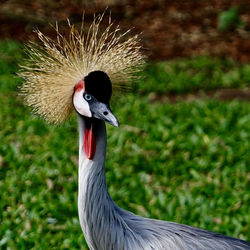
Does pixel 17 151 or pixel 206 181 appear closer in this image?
pixel 206 181

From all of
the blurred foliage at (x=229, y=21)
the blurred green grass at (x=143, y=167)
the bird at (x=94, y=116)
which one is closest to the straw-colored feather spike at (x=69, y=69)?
the bird at (x=94, y=116)

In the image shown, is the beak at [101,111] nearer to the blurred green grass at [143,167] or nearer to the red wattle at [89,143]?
the red wattle at [89,143]

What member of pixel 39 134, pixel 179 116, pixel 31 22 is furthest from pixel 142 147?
pixel 31 22

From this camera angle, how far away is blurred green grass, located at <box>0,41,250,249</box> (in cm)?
341

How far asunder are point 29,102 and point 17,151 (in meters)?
1.73

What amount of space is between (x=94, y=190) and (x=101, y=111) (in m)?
0.36

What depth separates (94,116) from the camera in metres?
2.13

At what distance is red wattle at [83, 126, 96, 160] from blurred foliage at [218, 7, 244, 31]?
157 inches

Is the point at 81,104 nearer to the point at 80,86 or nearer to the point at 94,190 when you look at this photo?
the point at 80,86

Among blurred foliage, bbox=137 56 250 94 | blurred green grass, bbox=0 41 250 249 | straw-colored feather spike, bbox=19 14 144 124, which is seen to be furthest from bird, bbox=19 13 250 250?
blurred foliage, bbox=137 56 250 94

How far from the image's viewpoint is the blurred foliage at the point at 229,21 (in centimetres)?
591

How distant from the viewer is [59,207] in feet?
11.5

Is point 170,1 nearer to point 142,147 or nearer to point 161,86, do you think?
point 161,86

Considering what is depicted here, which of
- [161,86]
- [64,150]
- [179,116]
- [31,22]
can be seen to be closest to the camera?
[64,150]
